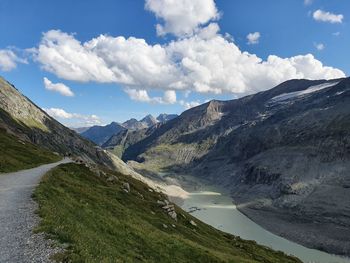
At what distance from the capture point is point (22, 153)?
80938mm

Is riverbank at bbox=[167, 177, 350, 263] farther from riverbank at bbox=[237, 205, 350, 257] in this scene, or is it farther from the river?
riverbank at bbox=[237, 205, 350, 257]

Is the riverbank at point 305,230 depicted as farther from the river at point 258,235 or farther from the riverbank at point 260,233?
the river at point 258,235

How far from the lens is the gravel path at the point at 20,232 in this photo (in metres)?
18.6

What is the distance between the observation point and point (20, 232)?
22125 mm

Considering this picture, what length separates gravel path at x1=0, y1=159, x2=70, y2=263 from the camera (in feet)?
61.0

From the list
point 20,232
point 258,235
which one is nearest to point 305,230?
point 258,235

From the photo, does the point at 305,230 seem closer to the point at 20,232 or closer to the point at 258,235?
the point at 258,235

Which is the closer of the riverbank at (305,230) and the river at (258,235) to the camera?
the river at (258,235)

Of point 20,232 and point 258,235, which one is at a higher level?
point 258,235

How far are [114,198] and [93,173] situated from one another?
59.7 feet

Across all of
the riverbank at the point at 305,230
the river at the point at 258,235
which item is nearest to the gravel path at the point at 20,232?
the river at the point at 258,235

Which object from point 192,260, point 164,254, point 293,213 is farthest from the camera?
point 293,213

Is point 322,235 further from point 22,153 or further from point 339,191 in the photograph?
point 22,153

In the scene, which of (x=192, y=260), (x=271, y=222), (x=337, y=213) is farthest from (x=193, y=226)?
(x=337, y=213)
